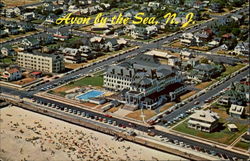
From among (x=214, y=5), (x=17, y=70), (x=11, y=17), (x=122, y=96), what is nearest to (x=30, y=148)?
(x=122, y=96)

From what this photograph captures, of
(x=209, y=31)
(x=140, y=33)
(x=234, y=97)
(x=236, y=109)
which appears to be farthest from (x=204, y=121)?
(x=209, y=31)

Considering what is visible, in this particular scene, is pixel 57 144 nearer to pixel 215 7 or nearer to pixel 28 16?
pixel 28 16

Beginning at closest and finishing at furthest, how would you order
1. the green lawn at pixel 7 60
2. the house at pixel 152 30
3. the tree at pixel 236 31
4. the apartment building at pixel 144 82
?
the apartment building at pixel 144 82
the green lawn at pixel 7 60
the tree at pixel 236 31
the house at pixel 152 30

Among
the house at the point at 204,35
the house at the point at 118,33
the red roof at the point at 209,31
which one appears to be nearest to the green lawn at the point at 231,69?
the house at the point at 204,35

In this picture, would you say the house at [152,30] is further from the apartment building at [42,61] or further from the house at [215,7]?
the apartment building at [42,61]

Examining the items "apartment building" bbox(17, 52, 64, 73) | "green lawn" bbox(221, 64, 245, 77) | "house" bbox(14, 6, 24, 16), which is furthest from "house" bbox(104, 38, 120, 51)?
"house" bbox(14, 6, 24, 16)

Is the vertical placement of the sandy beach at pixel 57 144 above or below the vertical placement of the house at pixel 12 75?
below

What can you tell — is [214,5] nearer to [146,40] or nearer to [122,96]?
[146,40]
